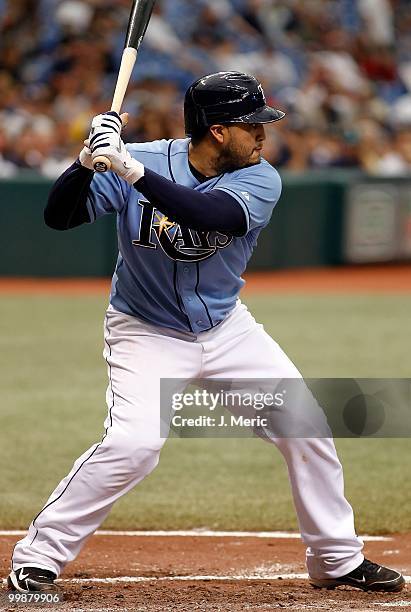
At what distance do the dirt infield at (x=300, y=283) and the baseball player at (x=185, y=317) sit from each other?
25.0 ft

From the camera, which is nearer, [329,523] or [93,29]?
[329,523]

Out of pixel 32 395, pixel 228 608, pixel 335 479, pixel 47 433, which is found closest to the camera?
pixel 228 608

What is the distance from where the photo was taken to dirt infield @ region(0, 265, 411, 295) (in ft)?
38.9

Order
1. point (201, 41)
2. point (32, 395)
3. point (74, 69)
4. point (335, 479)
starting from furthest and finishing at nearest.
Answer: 1. point (201, 41)
2. point (74, 69)
3. point (32, 395)
4. point (335, 479)

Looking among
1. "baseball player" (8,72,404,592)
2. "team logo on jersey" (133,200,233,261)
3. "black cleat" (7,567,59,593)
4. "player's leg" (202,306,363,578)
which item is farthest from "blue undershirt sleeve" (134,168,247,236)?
"black cleat" (7,567,59,593)

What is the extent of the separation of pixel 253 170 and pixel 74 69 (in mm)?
10242

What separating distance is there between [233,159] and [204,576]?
61.7 inches

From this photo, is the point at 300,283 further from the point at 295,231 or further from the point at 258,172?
the point at 258,172

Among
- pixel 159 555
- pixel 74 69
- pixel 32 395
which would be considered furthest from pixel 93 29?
pixel 159 555

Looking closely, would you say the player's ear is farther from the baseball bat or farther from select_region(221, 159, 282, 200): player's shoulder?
the baseball bat

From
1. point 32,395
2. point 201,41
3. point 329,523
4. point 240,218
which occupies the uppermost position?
point 201,41

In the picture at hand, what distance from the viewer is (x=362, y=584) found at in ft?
13.5

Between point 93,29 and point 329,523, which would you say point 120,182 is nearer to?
point 329,523

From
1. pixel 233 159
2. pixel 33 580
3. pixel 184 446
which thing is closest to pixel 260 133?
pixel 233 159
